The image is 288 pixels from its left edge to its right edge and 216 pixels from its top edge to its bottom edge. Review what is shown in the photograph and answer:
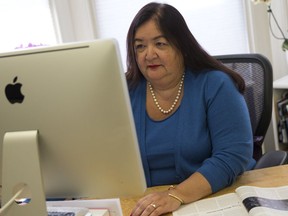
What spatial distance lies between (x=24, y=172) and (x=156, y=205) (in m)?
0.37

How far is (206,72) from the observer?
1.47 meters

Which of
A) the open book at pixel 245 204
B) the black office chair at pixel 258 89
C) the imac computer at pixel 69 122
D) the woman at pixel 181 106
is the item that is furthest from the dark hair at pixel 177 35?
the imac computer at pixel 69 122

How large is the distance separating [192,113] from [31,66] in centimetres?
71

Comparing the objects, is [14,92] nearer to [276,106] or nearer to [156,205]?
[156,205]

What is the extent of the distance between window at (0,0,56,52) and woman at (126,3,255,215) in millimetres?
1294

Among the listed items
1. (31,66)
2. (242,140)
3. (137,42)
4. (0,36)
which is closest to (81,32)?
(0,36)

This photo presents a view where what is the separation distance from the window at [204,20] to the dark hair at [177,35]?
1215mm

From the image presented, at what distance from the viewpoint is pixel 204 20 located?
2.72m

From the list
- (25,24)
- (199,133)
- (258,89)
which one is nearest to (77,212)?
(199,133)

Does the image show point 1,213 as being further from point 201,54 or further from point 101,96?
point 201,54

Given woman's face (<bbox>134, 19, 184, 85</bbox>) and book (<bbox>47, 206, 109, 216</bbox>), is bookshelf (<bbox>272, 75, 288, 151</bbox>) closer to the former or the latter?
woman's face (<bbox>134, 19, 184, 85</bbox>)

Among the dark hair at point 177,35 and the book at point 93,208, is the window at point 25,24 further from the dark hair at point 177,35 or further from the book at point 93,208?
the book at point 93,208

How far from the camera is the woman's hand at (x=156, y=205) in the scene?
1.06 meters

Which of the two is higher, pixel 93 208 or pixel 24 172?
pixel 24 172
